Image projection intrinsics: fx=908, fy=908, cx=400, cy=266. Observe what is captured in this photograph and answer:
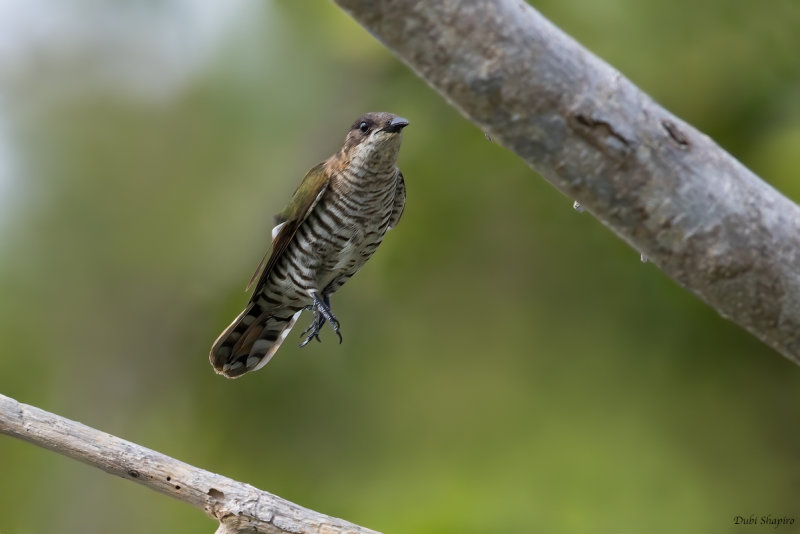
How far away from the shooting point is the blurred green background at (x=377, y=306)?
171 inches

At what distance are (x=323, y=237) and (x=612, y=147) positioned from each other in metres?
1.45

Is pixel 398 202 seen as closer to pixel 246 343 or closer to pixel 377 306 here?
pixel 246 343

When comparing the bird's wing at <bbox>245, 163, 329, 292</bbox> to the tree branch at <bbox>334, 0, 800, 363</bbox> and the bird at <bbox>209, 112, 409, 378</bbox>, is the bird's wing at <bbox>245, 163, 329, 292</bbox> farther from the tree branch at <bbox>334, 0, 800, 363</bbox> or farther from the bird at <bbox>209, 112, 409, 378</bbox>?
the tree branch at <bbox>334, 0, 800, 363</bbox>

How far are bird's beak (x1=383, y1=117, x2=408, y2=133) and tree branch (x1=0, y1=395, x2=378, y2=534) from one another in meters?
0.98

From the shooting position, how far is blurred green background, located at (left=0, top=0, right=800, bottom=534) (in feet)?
14.3

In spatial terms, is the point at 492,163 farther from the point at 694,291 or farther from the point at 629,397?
the point at 694,291

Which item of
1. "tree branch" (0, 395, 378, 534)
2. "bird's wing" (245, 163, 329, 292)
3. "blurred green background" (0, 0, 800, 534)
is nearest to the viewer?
"tree branch" (0, 395, 378, 534)

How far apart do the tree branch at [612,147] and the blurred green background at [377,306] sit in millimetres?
2851

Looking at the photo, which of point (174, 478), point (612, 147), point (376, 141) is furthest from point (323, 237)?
point (612, 147)

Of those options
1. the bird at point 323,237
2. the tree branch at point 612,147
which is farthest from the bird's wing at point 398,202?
the tree branch at point 612,147

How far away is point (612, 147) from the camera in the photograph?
1.29 m

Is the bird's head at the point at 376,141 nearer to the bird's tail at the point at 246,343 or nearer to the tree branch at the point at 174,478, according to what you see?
the bird's tail at the point at 246,343

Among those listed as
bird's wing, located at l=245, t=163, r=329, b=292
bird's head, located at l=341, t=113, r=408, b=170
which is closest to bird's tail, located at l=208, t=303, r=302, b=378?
bird's wing, located at l=245, t=163, r=329, b=292

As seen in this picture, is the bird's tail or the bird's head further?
the bird's tail
